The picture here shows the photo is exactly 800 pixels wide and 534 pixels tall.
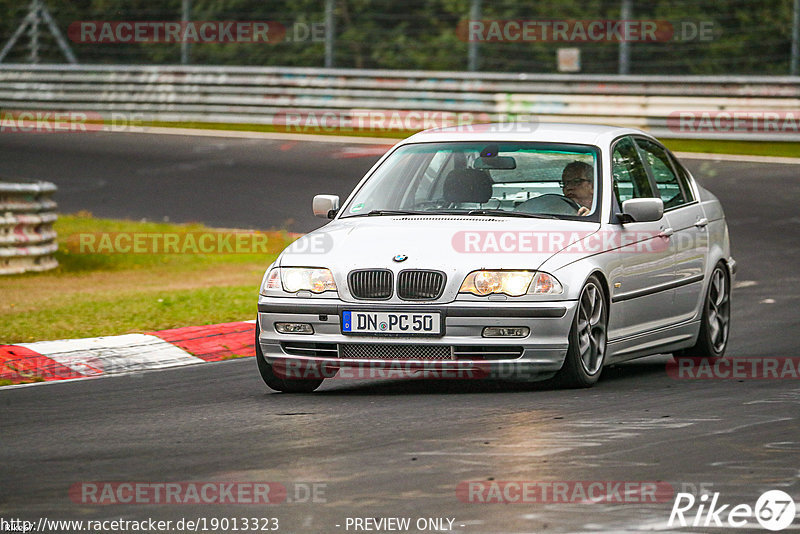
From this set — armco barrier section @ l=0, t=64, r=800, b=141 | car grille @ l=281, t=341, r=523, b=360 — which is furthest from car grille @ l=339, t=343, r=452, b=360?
armco barrier section @ l=0, t=64, r=800, b=141

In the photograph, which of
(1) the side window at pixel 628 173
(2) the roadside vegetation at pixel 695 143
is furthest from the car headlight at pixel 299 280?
(2) the roadside vegetation at pixel 695 143

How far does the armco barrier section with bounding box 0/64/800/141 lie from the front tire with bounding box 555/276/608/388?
638 inches

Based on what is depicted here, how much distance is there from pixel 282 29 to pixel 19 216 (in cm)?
2021

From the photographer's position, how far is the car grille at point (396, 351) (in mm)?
8414

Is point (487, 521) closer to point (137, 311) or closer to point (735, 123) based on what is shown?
point (137, 311)

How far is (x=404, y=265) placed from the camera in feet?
27.6

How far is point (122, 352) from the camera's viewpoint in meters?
10.6

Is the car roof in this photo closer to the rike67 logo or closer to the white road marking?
the white road marking

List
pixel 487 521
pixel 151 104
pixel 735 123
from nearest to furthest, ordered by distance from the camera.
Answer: pixel 487 521 → pixel 735 123 → pixel 151 104

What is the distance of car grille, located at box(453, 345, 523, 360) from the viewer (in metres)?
8.38

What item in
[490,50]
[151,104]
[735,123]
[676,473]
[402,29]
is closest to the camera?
[676,473]

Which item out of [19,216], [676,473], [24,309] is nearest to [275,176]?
[19,216]

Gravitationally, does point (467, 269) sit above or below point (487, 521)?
above

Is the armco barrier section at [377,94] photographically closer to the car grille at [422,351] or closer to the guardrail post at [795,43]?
the guardrail post at [795,43]
